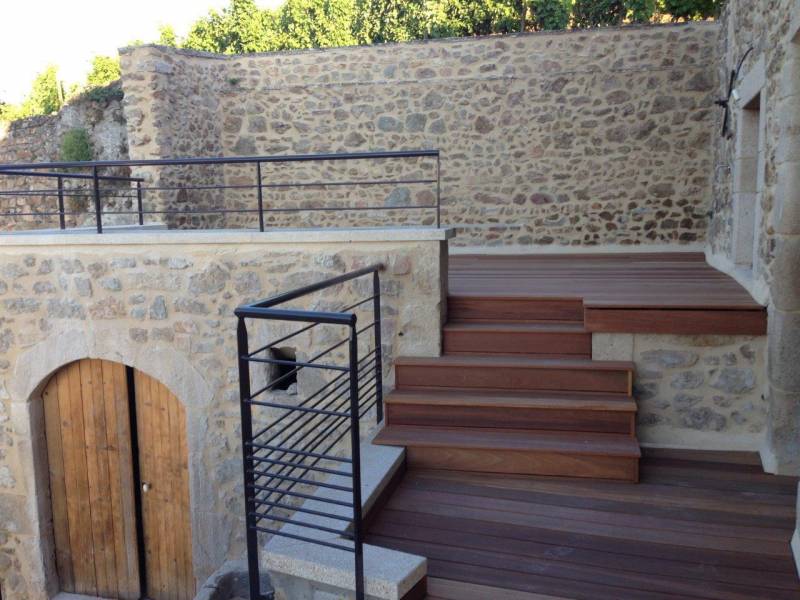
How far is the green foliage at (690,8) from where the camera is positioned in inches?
416

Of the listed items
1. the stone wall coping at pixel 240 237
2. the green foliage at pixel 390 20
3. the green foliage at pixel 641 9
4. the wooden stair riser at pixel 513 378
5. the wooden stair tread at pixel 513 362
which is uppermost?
the green foliage at pixel 390 20

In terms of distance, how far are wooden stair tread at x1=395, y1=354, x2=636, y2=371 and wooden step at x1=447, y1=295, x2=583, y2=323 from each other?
333 millimetres

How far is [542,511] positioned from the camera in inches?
123

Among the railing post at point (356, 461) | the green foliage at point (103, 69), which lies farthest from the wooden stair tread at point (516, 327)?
the green foliage at point (103, 69)

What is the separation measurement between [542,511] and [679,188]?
18.2 ft

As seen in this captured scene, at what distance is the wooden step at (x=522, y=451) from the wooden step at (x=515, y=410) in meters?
0.05

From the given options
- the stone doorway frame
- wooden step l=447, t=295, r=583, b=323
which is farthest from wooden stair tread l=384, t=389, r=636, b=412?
the stone doorway frame

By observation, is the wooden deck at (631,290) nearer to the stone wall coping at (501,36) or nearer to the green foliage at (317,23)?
the stone wall coping at (501,36)

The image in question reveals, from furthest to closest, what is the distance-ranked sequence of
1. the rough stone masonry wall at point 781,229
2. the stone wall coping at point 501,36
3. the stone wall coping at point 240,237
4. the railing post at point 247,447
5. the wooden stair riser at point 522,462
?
the stone wall coping at point 501,36 → the stone wall coping at point 240,237 → the wooden stair riser at point 522,462 → the rough stone masonry wall at point 781,229 → the railing post at point 247,447

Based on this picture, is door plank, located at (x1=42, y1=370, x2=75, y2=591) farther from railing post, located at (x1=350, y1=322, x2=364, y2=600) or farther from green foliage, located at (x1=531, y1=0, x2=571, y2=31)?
green foliage, located at (x1=531, y1=0, x2=571, y2=31)

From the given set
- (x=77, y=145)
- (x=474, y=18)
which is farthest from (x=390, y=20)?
(x=77, y=145)

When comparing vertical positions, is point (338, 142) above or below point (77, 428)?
above

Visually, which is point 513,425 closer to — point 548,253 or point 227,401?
point 227,401

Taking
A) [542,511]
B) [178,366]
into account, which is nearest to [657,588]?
[542,511]
